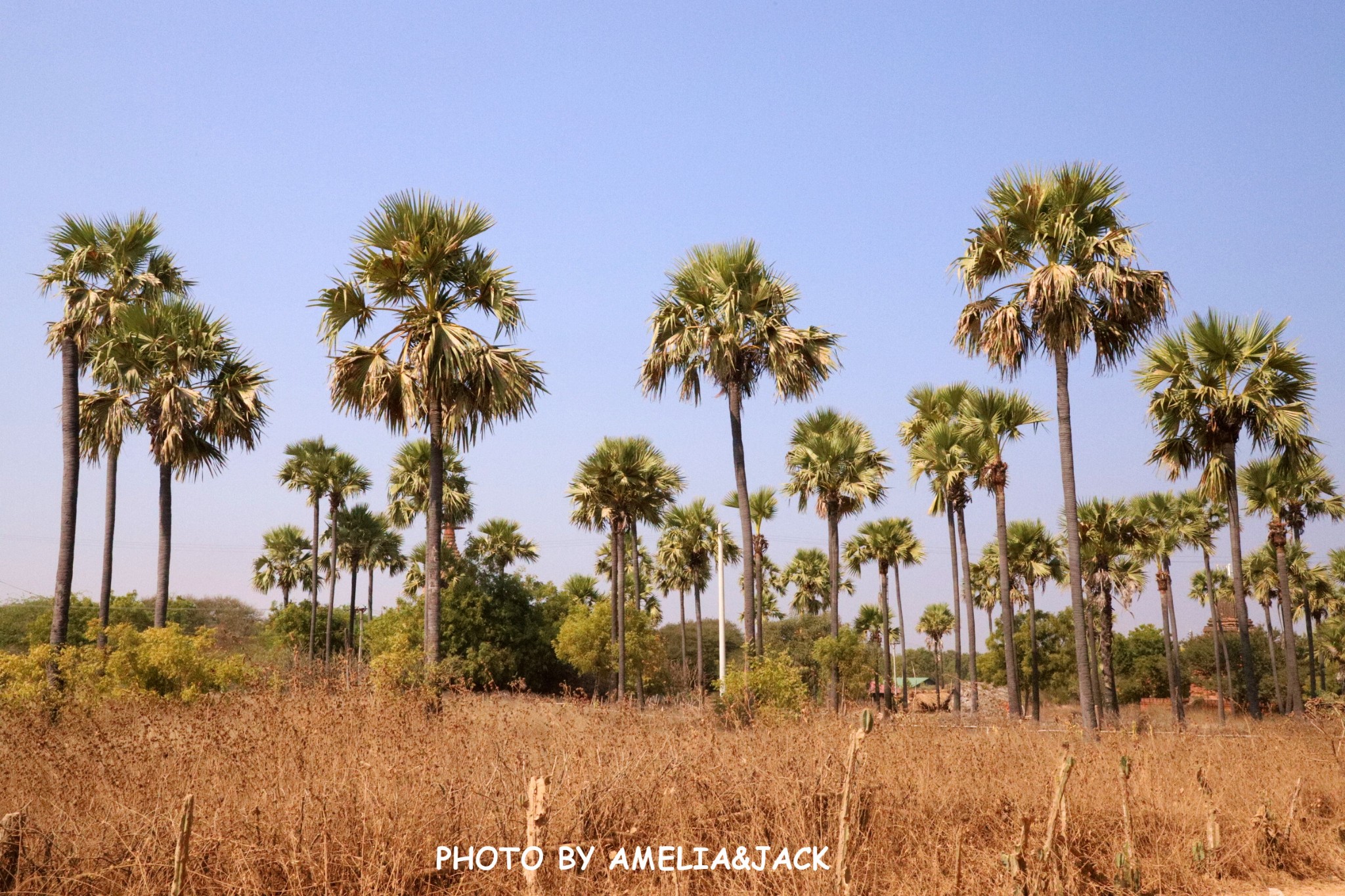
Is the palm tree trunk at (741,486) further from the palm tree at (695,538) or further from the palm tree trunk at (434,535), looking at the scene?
the palm tree at (695,538)

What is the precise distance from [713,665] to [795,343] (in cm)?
5138

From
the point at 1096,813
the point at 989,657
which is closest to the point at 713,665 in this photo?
the point at 989,657

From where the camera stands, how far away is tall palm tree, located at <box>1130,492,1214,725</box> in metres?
42.0

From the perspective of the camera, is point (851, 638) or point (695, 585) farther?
point (695, 585)

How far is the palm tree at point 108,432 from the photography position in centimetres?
2225

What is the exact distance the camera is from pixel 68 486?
2050cm

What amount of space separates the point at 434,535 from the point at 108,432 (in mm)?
10829

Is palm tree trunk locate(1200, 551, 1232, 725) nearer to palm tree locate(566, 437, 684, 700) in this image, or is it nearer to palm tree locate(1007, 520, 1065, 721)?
palm tree locate(1007, 520, 1065, 721)

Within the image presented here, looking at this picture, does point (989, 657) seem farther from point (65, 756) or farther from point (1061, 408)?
point (65, 756)

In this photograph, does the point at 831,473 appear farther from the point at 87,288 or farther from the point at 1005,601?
the point at 87,288

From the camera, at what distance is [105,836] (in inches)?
227

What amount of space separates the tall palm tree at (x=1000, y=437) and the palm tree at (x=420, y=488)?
23.2 metres

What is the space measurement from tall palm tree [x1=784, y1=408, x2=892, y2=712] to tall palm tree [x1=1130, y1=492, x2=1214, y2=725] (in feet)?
53.4

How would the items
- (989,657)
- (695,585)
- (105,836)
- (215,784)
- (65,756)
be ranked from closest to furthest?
1. (105,836)
2. (215,784)
3. (65,756)
4. (695,585)
5. (989,657)
